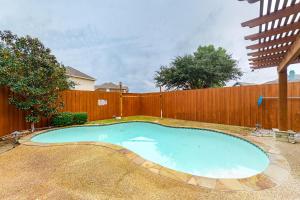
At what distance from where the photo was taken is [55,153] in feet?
12.0

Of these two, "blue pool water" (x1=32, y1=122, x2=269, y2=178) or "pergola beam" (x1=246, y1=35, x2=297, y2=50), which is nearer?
"pergola beam" (x1=246, y1=35, x2=297, y2=50)

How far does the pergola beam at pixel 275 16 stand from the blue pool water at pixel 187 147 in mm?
2711

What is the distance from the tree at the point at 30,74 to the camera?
5.31 m

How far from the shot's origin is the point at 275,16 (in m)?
2.08

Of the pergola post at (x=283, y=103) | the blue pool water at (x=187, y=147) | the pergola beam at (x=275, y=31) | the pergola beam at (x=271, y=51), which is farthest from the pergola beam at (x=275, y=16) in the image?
the pergola post at (x=283, y=103)

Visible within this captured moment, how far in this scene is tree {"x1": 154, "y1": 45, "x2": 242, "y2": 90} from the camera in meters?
14.9

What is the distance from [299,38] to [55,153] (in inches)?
211

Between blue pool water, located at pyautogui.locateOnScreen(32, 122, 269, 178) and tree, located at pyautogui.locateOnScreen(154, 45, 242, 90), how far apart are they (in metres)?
8.92

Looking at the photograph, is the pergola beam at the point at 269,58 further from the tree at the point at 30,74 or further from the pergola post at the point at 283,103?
the tree at the point at 30,74

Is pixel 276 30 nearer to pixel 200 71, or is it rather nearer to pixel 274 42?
pixel 274 42

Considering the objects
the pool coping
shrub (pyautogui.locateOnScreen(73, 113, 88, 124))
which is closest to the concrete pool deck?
the pool coping

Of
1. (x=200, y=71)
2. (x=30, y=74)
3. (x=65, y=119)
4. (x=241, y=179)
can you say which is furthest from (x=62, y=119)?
(x=200, y=71)

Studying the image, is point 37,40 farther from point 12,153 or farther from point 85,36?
point 85,36

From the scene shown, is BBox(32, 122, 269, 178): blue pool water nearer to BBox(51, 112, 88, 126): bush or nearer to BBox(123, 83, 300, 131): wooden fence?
BBox(51, 112, 88, 126): bush
